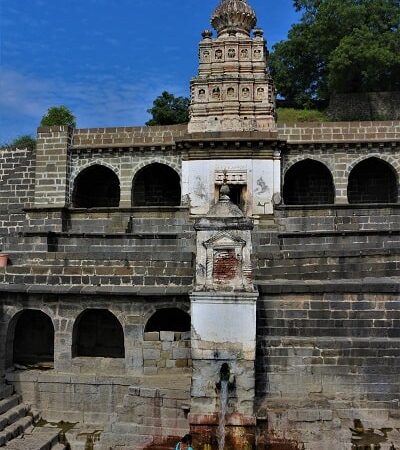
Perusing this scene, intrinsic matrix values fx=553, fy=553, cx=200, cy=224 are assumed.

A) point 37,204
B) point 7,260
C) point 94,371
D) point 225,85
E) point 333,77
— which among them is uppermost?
point 333,77

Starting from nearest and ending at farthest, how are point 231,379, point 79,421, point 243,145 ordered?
point 231,379
point 79,421
point 243,145

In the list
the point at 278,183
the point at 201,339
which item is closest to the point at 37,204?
the point at 278,183

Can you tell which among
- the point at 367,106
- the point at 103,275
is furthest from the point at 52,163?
the point at 367,106

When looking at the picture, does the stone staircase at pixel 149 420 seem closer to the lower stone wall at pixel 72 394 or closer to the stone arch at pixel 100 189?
the lower stone wall at pixel 72 394

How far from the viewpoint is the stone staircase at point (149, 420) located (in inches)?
410

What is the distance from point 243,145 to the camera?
64.5ft

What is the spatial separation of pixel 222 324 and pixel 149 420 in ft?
7.64

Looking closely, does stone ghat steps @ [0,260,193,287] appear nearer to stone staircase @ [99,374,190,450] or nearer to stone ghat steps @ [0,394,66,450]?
stone ghat steps @ [0,394,66,450]

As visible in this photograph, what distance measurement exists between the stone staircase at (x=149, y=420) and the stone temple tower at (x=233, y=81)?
461 inches

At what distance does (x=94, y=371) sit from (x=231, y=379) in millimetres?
4159

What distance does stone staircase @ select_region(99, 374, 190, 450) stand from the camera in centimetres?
1041

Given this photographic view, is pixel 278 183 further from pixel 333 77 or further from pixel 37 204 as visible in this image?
pixel 333 77

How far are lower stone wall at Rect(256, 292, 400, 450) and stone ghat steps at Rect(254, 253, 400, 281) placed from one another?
1147mm

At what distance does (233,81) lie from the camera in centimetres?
2064
